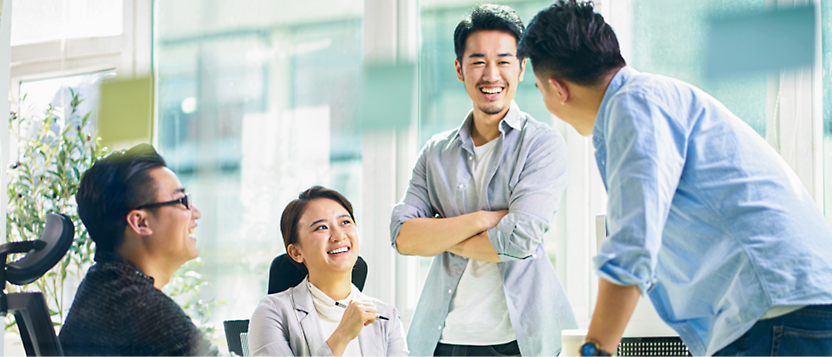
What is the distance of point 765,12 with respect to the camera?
213 cm

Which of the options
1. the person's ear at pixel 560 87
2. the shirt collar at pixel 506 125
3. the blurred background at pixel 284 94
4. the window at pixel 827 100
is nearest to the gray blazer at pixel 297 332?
the shirt collar at pixel 506 125

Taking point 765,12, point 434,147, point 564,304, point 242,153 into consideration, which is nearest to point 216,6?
point 242,153

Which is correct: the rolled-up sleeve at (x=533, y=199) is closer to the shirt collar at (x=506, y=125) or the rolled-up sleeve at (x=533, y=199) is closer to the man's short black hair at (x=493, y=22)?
the shirt collar at (x=506, y=125)

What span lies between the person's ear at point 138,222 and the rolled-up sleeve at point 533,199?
93 cm

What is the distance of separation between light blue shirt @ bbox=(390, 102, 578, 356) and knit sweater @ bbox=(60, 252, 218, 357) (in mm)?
708

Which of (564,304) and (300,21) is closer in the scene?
(564,304)

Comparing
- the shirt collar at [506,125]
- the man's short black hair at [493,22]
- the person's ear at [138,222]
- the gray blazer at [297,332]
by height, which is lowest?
the gray blazer at [297,332]

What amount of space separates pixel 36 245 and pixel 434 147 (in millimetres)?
1165

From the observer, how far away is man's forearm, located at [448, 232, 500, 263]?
1.68 m

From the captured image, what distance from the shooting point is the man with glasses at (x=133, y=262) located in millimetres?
1341

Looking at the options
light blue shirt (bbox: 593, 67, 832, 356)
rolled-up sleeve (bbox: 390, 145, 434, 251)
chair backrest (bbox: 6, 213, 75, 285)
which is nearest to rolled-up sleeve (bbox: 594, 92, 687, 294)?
light blue shirt (bbox: 593, 67, 832, 356)

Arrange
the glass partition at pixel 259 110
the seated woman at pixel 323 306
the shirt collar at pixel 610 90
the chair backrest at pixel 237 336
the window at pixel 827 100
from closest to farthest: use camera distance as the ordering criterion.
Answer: the shirt collar at pixel 610 90, the seated woman at pixel 323 306, the chair backrest at pixel 237 336, the window at pixel 827 100, the glass partition at pixel 259 110

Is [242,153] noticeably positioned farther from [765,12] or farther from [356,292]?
[765,12]

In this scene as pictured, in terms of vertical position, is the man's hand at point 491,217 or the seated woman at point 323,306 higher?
the man's hand at point 491,217
